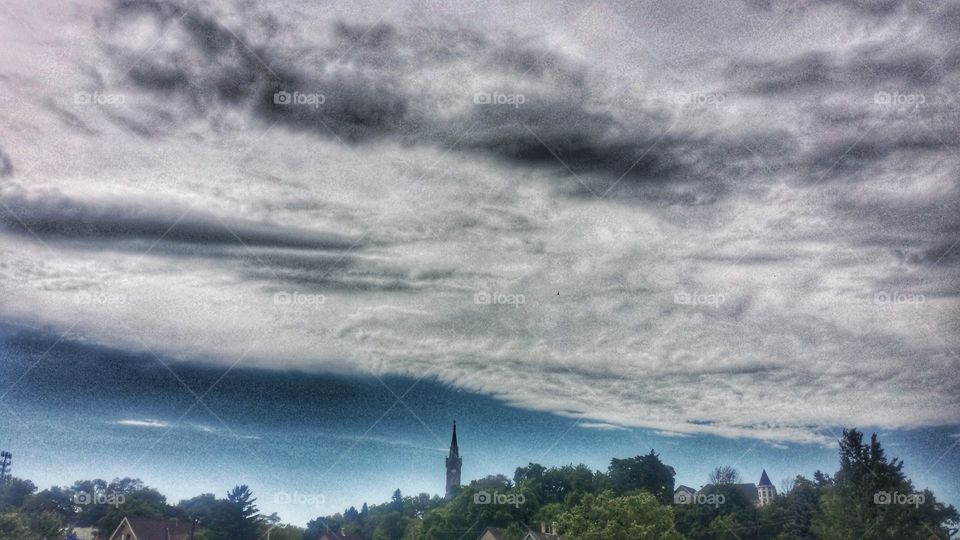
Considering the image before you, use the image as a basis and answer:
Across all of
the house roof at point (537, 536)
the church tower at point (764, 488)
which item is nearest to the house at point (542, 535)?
the house roof at point (537, 536)

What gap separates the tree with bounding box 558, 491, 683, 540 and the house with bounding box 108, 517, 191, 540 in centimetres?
4109

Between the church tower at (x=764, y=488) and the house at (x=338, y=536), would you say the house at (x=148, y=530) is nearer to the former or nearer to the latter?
the house at (x=338, y=536)

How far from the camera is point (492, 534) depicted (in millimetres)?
65688

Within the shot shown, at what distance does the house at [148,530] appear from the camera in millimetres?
61344

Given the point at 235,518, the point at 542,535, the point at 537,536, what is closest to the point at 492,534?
the point at 542,535

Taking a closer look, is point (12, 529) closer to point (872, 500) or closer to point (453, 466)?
point (872, 500)

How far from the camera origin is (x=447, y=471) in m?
129

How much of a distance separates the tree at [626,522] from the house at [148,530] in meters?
41.1

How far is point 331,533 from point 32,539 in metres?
42.0

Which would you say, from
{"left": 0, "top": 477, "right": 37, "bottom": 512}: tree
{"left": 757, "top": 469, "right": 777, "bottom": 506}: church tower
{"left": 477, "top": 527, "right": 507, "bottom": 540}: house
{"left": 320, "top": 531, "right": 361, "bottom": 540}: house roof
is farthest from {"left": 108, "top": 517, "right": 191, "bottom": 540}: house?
{"left": 757, "top": 469, "right": 777, "bottom": 506}: church tower

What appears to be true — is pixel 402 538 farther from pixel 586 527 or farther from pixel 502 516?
pixel 586 527

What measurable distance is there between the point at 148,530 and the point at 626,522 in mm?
49329

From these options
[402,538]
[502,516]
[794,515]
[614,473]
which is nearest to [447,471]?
[402,538]

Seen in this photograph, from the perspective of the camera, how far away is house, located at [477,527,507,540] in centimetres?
6550
